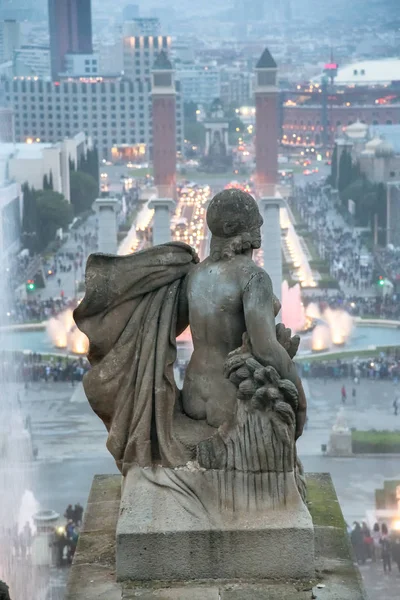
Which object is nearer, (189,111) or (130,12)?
(189,111)

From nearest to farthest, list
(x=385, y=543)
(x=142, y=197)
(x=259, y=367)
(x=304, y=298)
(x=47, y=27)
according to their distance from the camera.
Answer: (x=259, y=367), (x=385, y=543), (x=304, y=298), (x=142, y=197), (x=47, y=27)

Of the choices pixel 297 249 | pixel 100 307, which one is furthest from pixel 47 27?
pixel 100 307

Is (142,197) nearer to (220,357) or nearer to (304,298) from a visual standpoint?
(304,298)

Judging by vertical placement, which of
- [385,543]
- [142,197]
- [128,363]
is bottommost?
[142,197]

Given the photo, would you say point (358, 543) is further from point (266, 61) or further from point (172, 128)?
point (172, 128)

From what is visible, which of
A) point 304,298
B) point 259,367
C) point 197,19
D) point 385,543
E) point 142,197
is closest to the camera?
point 259,367

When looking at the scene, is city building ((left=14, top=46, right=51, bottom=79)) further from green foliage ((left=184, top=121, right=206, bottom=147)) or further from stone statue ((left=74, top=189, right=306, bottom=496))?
stone statue ((left=74, top=189, right=306, bottom=496))

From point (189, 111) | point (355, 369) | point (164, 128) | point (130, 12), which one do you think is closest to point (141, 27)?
point (130, 12)
